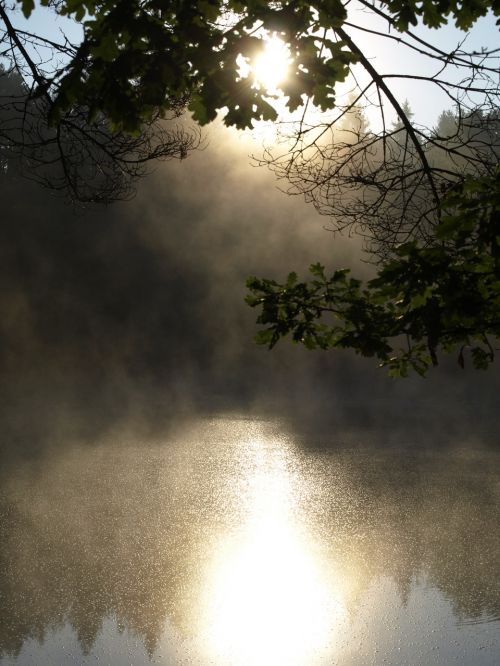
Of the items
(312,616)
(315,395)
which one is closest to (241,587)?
(312,616)

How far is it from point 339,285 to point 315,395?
1702cm

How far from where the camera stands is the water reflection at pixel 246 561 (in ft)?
16.4

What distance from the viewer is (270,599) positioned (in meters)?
5.78

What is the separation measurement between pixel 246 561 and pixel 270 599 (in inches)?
35.7

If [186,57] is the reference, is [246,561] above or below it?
below

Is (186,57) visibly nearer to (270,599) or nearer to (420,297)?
(420,297)

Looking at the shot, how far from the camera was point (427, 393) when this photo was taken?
68.3ft

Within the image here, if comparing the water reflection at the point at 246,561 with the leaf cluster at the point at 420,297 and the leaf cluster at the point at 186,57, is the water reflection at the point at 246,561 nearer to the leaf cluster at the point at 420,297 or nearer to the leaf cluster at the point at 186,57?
the leaf cluster at the point at 420,297

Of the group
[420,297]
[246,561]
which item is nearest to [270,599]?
[246,561]

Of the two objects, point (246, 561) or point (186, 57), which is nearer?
point (186, 57)

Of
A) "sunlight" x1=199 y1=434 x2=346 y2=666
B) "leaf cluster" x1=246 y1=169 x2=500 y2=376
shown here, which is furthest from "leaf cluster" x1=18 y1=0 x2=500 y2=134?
"sunlight" x1=199 y1=434 x2=346 y2=666

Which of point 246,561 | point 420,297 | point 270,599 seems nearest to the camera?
point 420,297

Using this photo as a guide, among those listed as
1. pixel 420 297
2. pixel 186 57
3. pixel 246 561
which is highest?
pixel 186 57

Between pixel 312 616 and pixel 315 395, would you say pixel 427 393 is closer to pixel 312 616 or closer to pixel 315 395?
pixel 315 395
